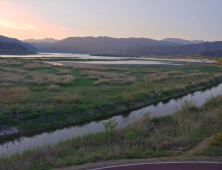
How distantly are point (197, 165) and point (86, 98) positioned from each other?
15.2m

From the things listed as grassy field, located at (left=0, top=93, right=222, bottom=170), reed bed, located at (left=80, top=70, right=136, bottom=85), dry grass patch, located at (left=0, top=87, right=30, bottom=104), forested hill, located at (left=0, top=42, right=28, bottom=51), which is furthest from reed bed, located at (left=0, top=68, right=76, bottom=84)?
forested hill, located at (left=0, top=42, right=28, bottom=51)

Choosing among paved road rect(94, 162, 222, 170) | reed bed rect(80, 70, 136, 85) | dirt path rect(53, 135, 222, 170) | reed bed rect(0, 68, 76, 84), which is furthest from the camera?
reed bed rect(80, 70, 136, 85)

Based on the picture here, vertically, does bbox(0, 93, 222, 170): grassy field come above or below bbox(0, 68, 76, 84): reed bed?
below

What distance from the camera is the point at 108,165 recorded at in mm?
7285

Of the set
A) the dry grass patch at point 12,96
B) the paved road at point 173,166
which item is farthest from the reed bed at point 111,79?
the paved road at point 173,166

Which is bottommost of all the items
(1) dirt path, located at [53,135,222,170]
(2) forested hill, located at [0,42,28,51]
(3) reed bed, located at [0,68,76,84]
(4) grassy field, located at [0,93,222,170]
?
(4) grassy field, located at [0,93,222,170]

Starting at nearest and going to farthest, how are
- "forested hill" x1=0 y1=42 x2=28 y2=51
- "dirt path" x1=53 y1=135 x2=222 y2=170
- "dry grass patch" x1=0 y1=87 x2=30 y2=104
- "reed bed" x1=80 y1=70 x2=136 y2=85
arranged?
"dirt path" x1=53 y1=135 x2=222 y2=170 → "dry grass patch" x1=0 y1=87 x2=30 y2=104 → "reed bed" x1=80 y1=70 x2=136 y2=85 → "forested hill" x1=0 y1=42 x2=28 y2=51

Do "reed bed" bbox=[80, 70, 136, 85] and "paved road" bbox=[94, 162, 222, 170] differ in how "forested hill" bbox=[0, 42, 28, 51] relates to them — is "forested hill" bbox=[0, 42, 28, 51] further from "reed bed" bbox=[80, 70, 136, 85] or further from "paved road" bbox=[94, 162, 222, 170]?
"paved road" bbox=[94, 162, 222, 170]

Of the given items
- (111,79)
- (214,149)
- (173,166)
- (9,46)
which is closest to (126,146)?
(173,166)

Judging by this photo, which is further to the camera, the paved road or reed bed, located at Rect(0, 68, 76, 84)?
reed bed, located at Rect(0, 68, 76, 84)

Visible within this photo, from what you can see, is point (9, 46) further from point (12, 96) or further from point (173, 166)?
point (173, 166)

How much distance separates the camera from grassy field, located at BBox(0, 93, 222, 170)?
26.2ft

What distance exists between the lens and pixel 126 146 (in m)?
9.42

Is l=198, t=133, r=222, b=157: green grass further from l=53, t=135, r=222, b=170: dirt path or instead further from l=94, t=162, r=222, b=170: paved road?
l=94, t=162, r=222, b=170: paved road
